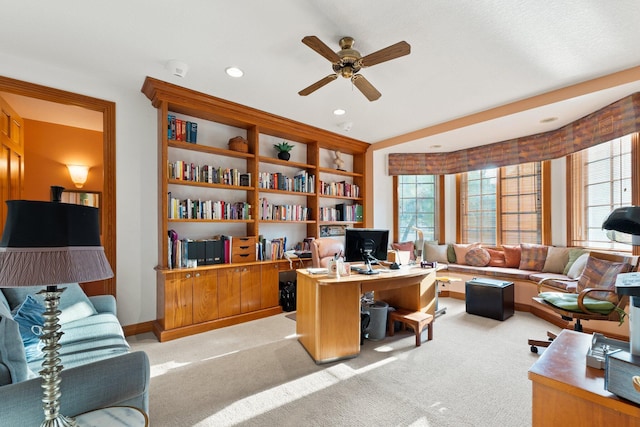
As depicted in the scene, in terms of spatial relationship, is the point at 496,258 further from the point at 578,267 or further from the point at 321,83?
the point at 321,83

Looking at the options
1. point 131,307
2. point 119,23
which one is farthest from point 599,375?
point 131,307

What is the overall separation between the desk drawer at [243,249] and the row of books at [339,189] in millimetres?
1519

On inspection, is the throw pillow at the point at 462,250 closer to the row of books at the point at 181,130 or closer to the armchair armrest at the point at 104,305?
the row of books at the point at 181,130

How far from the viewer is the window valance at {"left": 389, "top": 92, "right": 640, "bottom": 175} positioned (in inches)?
120

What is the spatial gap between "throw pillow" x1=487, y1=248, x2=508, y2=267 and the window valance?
4.80 ft

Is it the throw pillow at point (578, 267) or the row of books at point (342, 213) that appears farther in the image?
the row of books at point (342, 213)

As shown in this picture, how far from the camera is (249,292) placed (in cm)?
365

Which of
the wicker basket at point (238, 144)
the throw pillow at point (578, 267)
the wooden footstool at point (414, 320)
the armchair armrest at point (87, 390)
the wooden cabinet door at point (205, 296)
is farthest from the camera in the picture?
the wicker basket at point (238, 144)

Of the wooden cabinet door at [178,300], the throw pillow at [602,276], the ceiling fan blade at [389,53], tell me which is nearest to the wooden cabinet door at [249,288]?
the wooden cabinet door at [178,300]

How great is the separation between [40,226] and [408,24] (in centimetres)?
242

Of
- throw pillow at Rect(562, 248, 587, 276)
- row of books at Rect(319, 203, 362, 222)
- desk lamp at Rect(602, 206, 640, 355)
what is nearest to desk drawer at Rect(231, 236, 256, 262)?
row of books at Rect(319, 203, 362, 222)

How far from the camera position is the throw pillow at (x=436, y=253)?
17.2 ft

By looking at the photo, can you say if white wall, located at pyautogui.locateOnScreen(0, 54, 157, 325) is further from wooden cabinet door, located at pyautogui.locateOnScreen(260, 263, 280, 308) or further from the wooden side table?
the wooden side table

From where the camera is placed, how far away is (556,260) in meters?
4.14
